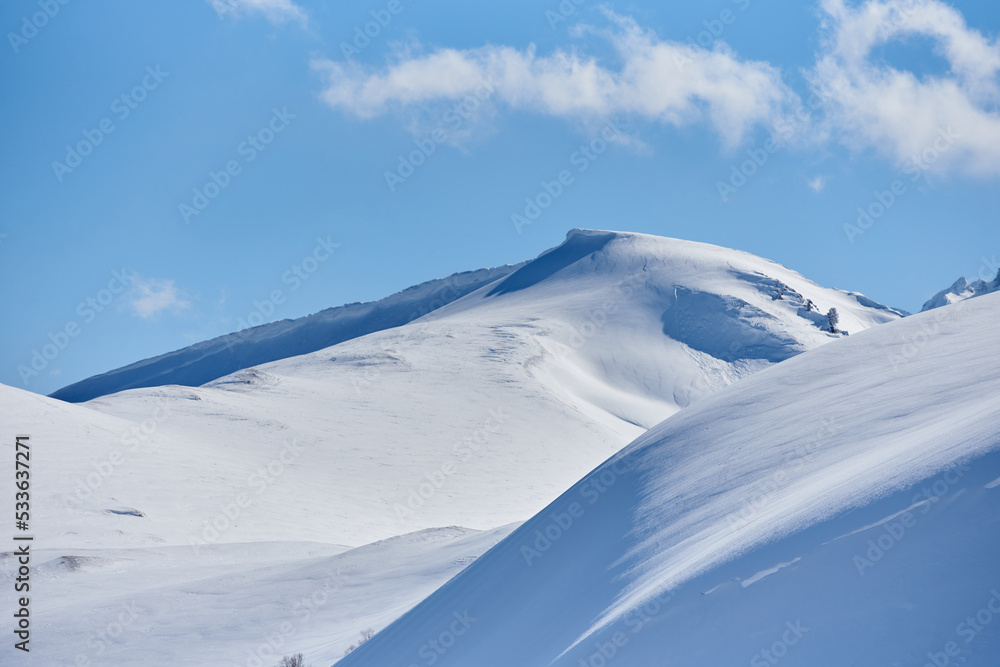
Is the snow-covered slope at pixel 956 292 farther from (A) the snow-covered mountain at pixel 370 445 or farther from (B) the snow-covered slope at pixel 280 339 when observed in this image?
(B) the snow-covered slope at pixel 280 339

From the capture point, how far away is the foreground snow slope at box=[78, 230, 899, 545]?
2645cm

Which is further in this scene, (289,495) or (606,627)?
(289,495)

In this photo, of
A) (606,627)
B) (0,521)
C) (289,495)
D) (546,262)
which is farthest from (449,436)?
(546,262)

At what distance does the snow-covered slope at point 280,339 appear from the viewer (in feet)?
272

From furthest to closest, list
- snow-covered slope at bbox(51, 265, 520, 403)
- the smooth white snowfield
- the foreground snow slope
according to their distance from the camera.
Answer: snow-covered slope at bbox(51, 265, 520, 403) → the foreground snow slope → the smooth white snowfield

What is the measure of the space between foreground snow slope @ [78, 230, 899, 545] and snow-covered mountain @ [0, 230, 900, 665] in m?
0.14

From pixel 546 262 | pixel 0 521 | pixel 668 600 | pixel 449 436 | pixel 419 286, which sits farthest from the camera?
pixel 419 286

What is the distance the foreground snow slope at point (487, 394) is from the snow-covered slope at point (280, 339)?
40.8 ft

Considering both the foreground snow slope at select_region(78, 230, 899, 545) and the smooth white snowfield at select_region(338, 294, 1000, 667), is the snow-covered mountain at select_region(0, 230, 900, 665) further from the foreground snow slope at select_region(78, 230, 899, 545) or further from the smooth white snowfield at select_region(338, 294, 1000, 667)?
the smooth white snowfield at select_region(338, 294, 1000, 667)

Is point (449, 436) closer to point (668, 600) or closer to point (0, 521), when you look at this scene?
point (0, 521)

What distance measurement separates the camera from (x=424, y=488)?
2909 centimetres

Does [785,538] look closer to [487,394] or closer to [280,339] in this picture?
[487,394]

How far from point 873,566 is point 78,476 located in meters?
25.1

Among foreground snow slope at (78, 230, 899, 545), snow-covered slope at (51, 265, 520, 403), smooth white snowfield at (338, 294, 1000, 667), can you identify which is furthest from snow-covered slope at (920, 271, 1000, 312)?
smooth white snowfield at (338, 294, 1000, 667)
